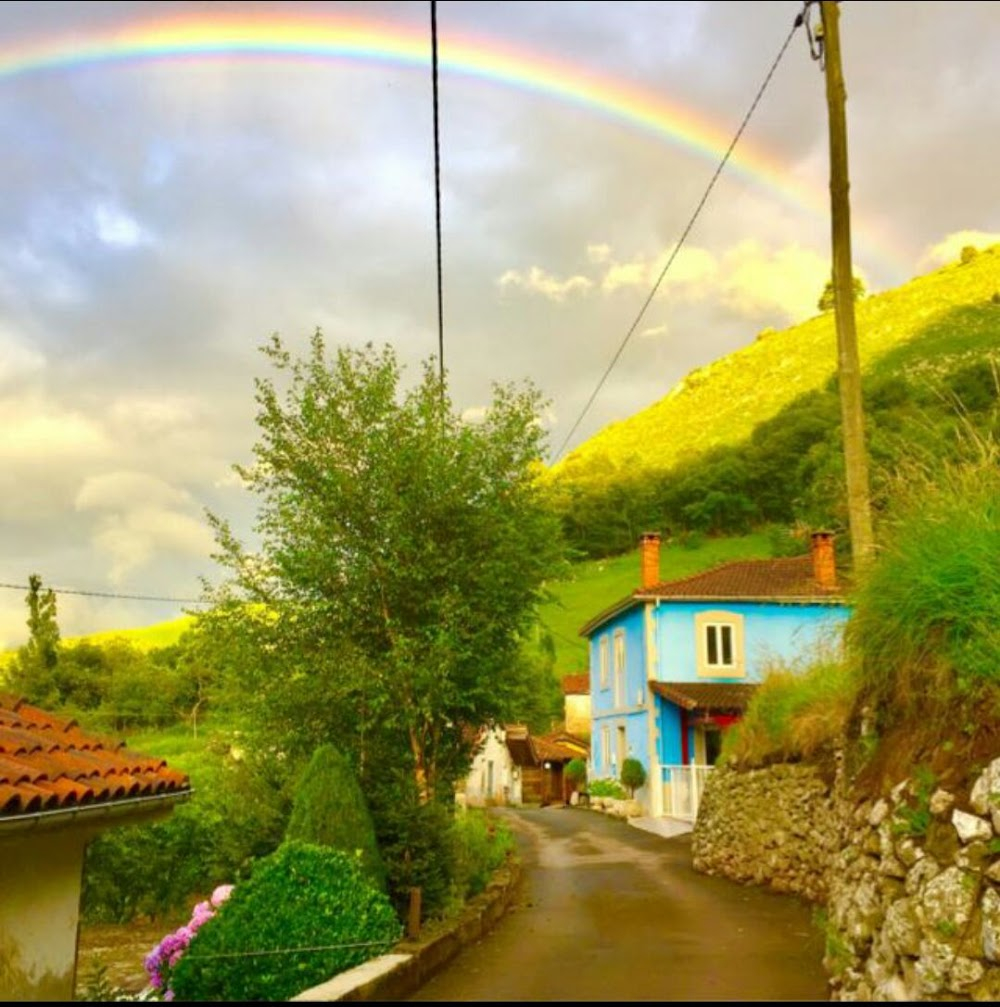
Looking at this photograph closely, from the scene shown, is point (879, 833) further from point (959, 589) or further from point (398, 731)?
A: point (398, 731)

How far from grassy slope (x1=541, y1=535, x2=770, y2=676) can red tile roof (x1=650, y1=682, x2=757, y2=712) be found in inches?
1517

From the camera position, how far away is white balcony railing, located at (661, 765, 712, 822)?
86.8ft

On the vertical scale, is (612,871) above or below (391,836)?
below

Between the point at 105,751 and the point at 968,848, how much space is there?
6.58 m

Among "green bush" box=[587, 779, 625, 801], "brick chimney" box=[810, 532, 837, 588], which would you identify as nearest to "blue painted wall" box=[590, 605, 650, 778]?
"green bush" box=[587, 779, 625, 801]

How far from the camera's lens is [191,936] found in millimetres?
8273

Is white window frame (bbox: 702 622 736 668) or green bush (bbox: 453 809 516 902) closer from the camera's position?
green bush (bbox: 453 809 516 902)

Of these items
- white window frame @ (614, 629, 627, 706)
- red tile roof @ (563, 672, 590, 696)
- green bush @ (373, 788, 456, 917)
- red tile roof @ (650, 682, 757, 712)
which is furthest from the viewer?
red tile roof @ (563, 672, 590, 696)

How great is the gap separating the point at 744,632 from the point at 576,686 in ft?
111

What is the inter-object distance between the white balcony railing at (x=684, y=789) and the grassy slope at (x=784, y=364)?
269ft

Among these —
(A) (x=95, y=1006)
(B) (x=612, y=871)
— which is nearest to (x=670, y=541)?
(B) (x=612, y=871)

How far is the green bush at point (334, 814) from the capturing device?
9547 millimetres

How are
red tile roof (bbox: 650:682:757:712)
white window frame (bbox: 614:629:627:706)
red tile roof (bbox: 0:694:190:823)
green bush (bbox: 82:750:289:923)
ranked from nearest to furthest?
red tile roof (bbox: 0:694:190:823) < green bush (bbox: 82:750:289:923) < red tile roof (bbox: 650:682:757:712) < white window frame (bbox: 614:629:627:706)

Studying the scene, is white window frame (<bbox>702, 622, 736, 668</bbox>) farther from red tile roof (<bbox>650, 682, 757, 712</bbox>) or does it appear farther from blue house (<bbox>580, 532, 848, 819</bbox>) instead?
red tile roof (<bbox>650, 682, 757, 712</bbox>)
